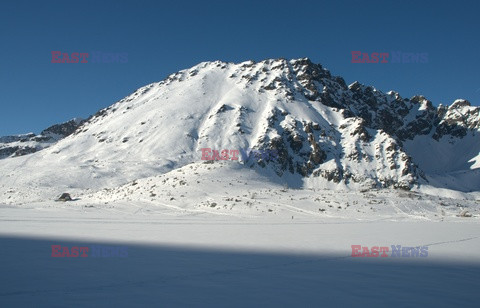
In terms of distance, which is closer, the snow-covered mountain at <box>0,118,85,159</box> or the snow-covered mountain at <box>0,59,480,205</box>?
the snow-covered mountain at <box>0,59,480,205</box>

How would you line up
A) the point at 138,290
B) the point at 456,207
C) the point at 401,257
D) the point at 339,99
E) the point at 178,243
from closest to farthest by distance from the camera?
1. the point at 138,290
2. the point at 401,257
3. the point at 178,243
4. the point at 456,207
5. the point at 339,99

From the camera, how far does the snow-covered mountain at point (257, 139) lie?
6988cm

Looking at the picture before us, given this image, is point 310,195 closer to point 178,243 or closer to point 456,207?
point 456,207

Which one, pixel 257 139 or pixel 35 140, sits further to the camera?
pixel 35 140

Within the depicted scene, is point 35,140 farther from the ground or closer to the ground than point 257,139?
farther from the ground

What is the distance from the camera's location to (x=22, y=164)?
3113 inches

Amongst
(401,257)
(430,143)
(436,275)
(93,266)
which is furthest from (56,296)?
(430,143)

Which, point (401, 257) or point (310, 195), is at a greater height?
point (310, 195)

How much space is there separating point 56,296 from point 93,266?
2546 millimetres

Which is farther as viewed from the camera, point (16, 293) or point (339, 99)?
point (339, 99)

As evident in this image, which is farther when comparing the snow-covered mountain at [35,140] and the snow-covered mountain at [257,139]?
the snow-covered mountain at [35,140]

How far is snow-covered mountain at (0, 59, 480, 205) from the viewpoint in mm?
69875

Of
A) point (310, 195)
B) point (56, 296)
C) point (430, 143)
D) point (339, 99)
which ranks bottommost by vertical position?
point (56, 296)

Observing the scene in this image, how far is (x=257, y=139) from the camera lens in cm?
7888
